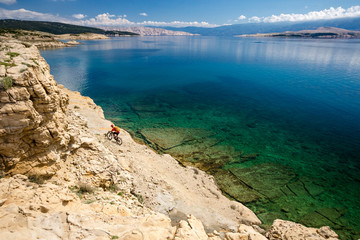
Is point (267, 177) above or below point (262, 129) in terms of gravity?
below

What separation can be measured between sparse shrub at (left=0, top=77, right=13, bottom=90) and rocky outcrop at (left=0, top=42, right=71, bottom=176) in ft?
0.27

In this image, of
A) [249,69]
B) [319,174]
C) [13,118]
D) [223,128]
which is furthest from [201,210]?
[249,69]

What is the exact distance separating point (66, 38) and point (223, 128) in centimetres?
20704

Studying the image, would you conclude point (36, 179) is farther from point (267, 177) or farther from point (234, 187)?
point (267, 177)

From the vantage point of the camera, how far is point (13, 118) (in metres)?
8.52

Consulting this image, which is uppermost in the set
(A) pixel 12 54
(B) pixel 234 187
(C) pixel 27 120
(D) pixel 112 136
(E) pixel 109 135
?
(A) pixel 12 54

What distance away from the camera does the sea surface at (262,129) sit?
17.9 meters

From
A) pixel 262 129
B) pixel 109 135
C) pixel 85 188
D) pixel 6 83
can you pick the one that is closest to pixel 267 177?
pixel 262 129

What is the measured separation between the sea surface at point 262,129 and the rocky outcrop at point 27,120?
48.8 feet

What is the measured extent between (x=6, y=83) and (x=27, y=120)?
1.79 metres

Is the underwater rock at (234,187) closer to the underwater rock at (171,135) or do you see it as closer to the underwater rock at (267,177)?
the underwater rock at (267,177)

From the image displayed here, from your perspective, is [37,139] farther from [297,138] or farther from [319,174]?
[297,138]

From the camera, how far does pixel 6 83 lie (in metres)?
8.16

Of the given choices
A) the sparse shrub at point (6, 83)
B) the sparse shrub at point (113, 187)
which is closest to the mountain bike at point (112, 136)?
the sparse shrub at point (113, 187)
